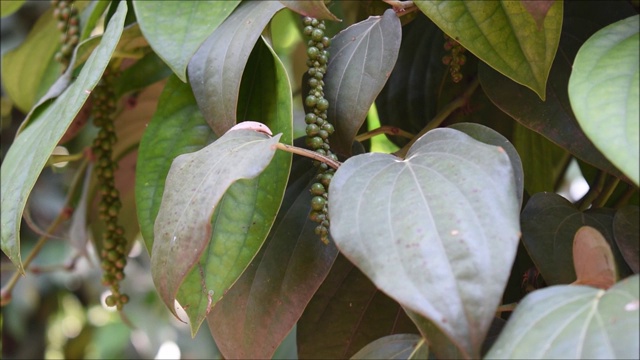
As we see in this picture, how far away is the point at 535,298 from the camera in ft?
0.98

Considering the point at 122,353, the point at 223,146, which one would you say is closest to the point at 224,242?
the point at 223,146

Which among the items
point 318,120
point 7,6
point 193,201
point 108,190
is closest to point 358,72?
point 318,120

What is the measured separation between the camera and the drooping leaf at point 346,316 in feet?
1.54

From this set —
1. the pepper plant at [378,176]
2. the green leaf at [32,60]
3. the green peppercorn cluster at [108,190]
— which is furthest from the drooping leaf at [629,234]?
the green leaf at [32,60]

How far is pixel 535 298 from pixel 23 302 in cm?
113

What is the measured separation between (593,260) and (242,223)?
0.64 ft

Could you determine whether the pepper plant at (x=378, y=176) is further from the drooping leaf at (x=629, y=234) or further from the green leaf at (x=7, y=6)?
the green leaf at (x=7, y=6)

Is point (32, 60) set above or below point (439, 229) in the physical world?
below

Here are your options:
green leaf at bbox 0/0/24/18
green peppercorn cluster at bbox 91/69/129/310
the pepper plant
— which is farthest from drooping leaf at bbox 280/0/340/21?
green leaf at bbox 0/0/24/18

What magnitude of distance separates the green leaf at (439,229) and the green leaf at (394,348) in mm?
76

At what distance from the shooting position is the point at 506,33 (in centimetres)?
39

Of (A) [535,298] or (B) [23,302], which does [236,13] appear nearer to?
(A) [535,298]

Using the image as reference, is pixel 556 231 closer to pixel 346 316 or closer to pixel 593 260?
pixel 593 260

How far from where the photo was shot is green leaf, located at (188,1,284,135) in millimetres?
438
